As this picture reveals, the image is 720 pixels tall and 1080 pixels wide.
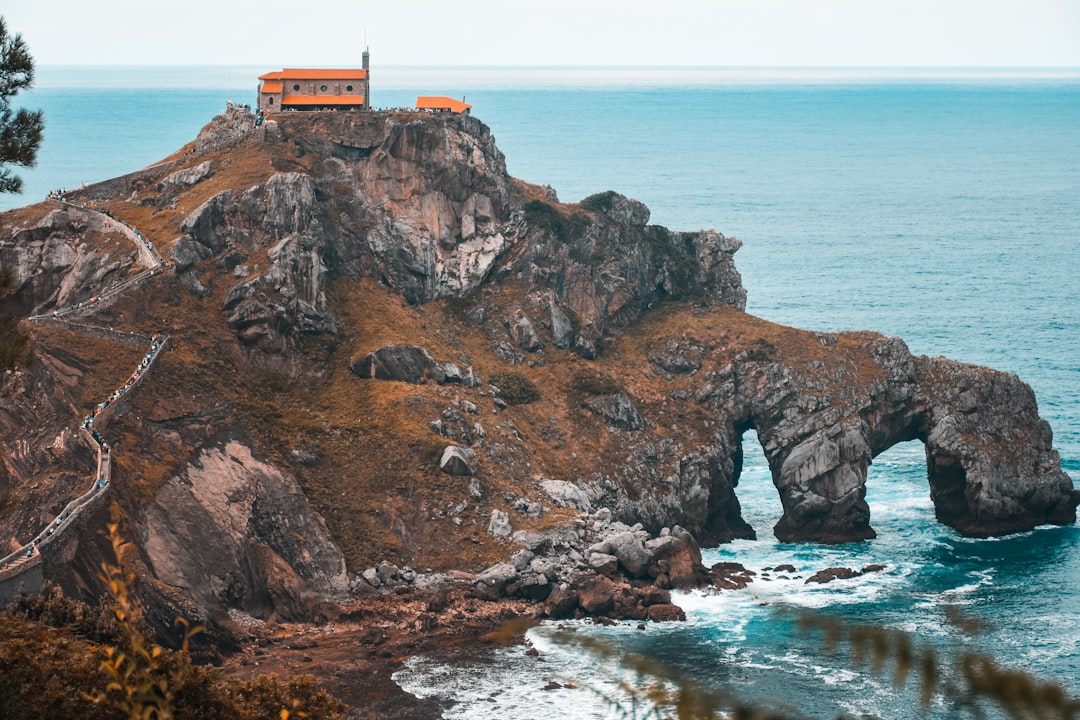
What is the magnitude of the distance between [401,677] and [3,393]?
111 feet

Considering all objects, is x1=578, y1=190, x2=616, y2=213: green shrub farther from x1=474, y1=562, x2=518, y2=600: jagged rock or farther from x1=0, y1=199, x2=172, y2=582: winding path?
x1=474, y1=562, x2=518, y2=600: jagged rock

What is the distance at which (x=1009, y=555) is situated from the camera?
11712 cm

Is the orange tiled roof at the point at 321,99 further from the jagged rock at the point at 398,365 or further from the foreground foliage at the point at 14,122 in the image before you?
the foreground foliage at the point at 14,122

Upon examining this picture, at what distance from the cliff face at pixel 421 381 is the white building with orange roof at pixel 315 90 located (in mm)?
3918

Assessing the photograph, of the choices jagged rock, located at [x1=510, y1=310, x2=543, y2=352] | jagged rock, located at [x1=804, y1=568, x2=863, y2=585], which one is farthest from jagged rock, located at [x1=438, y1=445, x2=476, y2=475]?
jagged rock, located at [x1=804, y1=568, x2=863, y2=585]

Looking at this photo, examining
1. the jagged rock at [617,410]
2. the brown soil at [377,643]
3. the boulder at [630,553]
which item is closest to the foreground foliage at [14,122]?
the brown soil at [377,643]

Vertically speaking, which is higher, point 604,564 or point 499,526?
point 499,526

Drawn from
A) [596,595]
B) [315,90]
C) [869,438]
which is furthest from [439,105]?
[596,595]

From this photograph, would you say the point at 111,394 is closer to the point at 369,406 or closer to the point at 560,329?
the point at 369,406

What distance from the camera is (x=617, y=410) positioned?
127 m

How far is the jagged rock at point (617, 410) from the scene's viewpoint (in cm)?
12650

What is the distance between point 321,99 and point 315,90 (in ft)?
4.77

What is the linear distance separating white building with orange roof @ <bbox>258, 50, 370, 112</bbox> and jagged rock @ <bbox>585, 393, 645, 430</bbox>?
3895 centimetres

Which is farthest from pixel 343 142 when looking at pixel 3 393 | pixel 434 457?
pixel 3 393
